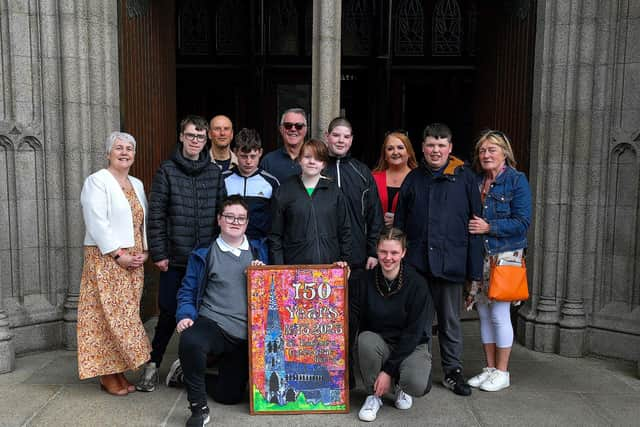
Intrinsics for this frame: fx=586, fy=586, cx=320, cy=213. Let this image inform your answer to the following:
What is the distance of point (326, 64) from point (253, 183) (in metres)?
1.33

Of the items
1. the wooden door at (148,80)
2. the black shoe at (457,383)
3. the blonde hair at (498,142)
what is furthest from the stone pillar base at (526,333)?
the wooden door at (148,80)

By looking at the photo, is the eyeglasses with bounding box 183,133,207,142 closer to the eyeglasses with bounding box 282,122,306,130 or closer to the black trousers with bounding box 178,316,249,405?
the eyeglasses with bounding box 282,122,306,130

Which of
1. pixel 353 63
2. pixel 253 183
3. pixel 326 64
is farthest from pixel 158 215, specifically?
pixel 353 63

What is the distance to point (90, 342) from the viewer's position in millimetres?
3670

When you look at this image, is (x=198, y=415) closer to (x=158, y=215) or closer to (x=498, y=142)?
(x=158, y=215)

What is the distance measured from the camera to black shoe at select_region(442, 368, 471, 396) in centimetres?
383

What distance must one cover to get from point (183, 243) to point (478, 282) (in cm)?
196

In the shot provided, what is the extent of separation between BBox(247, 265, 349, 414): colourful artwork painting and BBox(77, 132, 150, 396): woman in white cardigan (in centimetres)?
81

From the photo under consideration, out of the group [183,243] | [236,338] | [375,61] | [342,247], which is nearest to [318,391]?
[236,338]


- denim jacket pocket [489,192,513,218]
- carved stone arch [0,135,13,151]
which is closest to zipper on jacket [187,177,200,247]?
carved stone arch [0,135,13,151]

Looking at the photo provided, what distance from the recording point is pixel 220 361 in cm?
370

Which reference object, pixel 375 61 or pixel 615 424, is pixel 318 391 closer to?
pixel 615 424

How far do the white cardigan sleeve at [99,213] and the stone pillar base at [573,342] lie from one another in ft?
11.6

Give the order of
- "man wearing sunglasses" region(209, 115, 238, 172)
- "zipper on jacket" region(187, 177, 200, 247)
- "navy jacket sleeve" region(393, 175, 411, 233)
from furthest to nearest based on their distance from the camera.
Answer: "man wearing sunglasses" region(209, 115, 238, 172) → "navy jacket sleeve" region(393, 175, 411, 233) → "zipper on jacket" region(187, 177, 200, 247)
